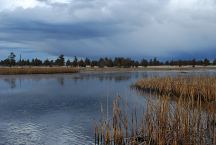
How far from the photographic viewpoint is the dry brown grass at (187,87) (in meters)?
17.8

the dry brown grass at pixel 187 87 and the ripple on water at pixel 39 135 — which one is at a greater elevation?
the dry brown grass at pixel 187 87

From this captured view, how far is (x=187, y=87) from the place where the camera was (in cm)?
1989

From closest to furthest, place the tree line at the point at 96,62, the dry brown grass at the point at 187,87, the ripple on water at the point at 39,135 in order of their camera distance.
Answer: the ripple on water at the point at 39,135
the dry brown grass at the point at 187,87
the tree line at the point at 96,62

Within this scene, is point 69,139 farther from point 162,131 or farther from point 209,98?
point 209,98

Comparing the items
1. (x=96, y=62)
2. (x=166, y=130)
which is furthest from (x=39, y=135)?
(x=96, y=62)

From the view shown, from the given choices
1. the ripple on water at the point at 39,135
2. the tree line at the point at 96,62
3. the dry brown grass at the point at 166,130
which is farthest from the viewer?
the tree line at the point at 96,62

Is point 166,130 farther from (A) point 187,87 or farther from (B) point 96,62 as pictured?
(B) point 96,62

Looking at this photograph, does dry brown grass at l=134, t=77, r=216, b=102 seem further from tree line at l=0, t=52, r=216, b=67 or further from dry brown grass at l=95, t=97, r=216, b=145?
tree line at l=0, t=52, r=216, b=67

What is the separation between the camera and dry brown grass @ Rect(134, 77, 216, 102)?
58.4 feet

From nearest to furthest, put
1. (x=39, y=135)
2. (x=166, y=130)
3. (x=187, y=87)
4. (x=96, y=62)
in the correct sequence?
(x=166, y=130), (x=39, y=135), (x=187, y=87), (x=96, y=62)

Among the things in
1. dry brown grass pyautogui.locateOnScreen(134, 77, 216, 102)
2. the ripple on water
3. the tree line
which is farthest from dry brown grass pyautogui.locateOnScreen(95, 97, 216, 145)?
the tree line

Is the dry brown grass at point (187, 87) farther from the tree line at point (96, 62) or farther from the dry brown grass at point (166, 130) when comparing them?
the tree line at point (96, 62)

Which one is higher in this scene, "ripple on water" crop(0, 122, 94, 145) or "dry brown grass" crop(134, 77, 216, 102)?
"dry brown grass" crop(134, 77, 216, 102)

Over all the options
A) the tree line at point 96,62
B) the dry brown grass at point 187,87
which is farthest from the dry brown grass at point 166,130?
the tree line at point 96,62
